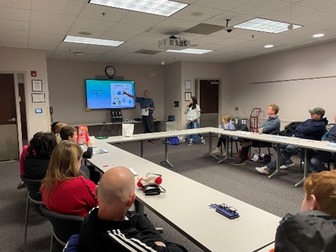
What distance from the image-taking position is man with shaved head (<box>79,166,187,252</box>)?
3.24ft

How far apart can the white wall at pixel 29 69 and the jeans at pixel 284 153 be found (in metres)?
5.06

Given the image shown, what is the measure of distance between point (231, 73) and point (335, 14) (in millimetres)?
4931

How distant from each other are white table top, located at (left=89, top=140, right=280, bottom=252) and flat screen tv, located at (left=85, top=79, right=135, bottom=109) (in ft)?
20.0

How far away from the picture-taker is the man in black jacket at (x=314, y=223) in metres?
0.83

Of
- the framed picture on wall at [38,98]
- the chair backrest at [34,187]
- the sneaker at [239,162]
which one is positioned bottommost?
the sneaker at [239,162]

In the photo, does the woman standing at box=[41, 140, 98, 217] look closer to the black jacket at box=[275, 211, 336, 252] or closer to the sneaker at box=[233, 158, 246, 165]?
the black jacket at box=[275, 211, 336, 252]

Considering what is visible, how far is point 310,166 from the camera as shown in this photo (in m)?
4.27

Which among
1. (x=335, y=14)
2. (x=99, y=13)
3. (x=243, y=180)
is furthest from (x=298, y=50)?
(x=99, y=13)

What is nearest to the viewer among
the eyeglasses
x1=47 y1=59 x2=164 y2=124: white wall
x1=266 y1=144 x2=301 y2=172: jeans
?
the eyeglasses

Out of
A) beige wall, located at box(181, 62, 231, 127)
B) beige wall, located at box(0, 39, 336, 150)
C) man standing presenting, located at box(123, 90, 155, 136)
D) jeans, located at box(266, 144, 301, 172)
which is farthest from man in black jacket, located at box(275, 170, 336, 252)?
beige wall, located at box(181, 62, 231, 127)

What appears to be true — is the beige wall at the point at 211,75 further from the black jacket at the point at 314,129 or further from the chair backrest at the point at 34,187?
the chair backrest at the point at 34,187

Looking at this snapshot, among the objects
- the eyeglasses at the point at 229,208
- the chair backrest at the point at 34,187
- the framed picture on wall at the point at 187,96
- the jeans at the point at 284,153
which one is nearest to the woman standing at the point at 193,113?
the framed picture on wall at the point at 187,96

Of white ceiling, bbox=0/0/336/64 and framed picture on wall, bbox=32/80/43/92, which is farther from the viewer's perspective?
framed picture on wall, bbox=32/80/43/92

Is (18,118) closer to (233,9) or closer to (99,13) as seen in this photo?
(99,13)
